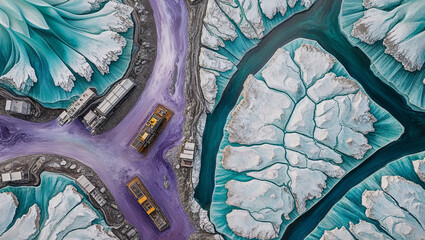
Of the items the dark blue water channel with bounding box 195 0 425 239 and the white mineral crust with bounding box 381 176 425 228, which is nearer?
the white mineral crust with bounding box 381 176 425 228

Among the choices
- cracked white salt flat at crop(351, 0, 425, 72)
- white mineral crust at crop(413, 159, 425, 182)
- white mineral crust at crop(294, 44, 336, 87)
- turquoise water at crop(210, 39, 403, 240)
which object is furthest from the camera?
turquoise water at crop(210, 39, 403, 240)

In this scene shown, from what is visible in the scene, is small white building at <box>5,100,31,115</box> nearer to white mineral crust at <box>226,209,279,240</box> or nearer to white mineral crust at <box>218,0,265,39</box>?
white mineral crust at <box>218,0,265,39</box>

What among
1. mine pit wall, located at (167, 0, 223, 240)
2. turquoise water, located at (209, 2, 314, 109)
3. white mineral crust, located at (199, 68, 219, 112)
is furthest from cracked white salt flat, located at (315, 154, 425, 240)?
turquoise water, located at (209, 2, 314, 109)

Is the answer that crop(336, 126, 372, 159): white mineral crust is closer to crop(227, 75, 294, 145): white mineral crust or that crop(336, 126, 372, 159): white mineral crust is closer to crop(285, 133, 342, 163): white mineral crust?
crop(285, 133, 342, 163): white mineral crust

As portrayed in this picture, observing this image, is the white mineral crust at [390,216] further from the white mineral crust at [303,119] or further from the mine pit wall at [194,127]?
the mine pit wall at [194,127]

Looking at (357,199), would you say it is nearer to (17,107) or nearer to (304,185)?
(304,185)

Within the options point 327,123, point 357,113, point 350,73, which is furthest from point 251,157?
point 350,73

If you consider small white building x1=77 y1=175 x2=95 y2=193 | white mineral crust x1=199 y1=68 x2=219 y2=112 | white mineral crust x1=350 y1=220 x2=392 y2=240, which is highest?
white mineral crust x1=199 y1=68 x2=219 y2=112

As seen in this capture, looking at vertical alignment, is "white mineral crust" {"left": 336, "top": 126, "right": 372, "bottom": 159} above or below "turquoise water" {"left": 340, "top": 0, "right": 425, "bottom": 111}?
below

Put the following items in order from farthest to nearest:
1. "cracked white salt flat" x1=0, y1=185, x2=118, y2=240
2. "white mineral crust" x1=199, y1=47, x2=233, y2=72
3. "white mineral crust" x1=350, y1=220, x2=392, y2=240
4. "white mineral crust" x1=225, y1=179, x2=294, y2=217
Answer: "white mineral crust" x1=199, y1=47, x2=233, y2=72 → "white mineral crust" x1=225, y1=179, x2=294, y2=217 → "white mineral crust" x1=350, y1=220, x2=392, y2=240 → "cracked white salt flat" x1=0, y1=185, x2=118, y2=240
